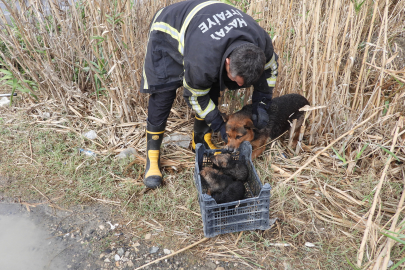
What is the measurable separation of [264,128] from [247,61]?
5.09 feet

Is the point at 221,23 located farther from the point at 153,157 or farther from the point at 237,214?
the point at 153,157

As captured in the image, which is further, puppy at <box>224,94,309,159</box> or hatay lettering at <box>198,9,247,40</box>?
puppy at <box>224,94,309,159</box>

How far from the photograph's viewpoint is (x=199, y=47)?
2637 millimetres

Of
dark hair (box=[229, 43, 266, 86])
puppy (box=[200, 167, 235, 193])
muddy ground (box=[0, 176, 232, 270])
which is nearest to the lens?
dark hair (box=[229, 43, 266, 86])

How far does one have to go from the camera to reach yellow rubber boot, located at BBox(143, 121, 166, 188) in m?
3.54

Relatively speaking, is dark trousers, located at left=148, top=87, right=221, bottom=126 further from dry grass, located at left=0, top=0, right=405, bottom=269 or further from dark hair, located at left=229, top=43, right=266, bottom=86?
dark hair, located at left=229, top=43, right=266, bottom=86

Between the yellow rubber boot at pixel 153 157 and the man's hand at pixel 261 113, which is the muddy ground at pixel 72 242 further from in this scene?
the man's hand at pixel 261 113

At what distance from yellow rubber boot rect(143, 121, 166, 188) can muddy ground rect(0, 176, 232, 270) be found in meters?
0.57

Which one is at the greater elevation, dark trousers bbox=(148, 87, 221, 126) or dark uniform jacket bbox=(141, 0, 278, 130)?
dark uniform jacket bbox=(141, 0, 278, 130)

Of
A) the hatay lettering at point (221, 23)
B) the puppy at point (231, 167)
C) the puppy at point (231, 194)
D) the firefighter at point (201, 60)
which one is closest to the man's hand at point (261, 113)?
the firefighter at point (201, 60)

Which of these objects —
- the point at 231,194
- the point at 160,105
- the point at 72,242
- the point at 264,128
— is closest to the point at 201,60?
the point at 160,105

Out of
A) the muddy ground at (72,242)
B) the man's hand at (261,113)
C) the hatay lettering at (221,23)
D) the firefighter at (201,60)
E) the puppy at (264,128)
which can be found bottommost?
the muddy ground at (72,242)

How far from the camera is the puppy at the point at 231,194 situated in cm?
301

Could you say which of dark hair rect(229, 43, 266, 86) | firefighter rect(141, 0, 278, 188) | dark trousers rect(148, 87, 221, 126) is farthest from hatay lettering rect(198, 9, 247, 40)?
dark trousers rect(148, 87, 221, 126)
